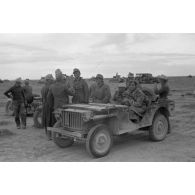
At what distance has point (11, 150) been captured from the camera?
7.62 meters

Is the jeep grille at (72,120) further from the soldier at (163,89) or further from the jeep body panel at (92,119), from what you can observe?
the soldier at (163,89)

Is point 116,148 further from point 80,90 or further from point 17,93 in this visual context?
point 17,93

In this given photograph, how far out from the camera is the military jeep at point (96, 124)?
259 inches

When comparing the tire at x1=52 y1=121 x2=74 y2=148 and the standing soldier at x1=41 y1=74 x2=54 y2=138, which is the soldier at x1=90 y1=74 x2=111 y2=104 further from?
the tire at x1=52 y1=121 x2=74 y2=148

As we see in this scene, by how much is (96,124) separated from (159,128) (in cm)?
225

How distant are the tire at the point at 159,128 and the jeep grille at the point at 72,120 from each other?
84.1 inches

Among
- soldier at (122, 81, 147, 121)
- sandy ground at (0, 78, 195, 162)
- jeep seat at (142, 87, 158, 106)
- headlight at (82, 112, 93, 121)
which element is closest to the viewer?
headlight at (82, 112, 93, 121)

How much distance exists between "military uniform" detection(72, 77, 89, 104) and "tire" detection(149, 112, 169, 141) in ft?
6.12

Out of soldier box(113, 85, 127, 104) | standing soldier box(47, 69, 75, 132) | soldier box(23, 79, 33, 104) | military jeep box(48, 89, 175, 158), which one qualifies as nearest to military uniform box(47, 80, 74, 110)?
standing soldier box(47, 69, 75, 132)

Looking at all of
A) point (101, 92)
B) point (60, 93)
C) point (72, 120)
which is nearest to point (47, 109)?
point (60, 93)

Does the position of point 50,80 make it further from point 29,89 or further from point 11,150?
point 29,89

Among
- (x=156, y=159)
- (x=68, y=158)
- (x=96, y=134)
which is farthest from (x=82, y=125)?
(x=156, y=159)

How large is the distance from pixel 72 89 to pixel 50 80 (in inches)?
46.2

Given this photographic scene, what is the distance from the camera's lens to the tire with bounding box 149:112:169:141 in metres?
8.09
